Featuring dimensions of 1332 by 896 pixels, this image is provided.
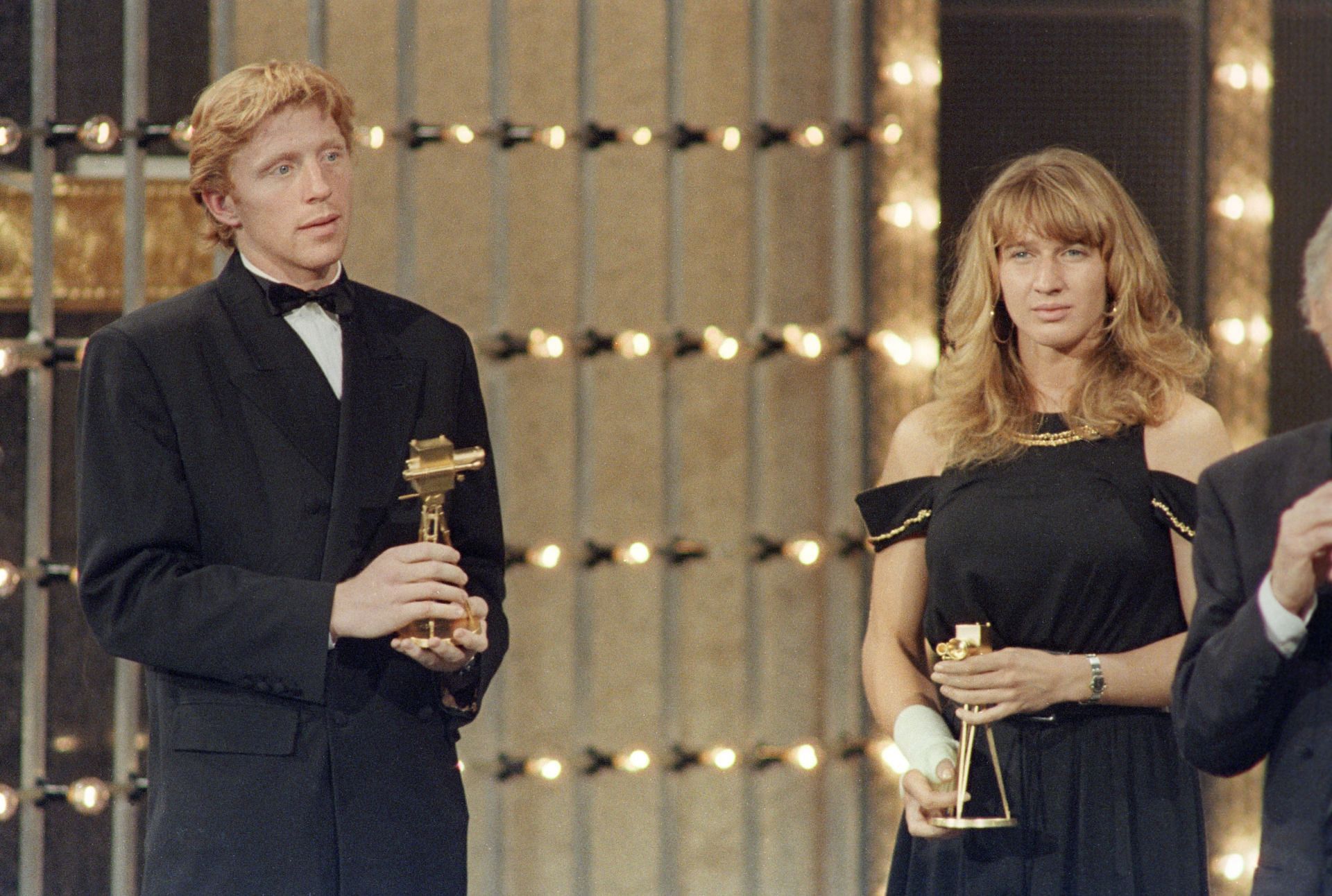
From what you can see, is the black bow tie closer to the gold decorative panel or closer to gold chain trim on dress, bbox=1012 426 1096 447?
gold chain trim on dress, bbox=1012 426 1096 447

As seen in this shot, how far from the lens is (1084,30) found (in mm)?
3523

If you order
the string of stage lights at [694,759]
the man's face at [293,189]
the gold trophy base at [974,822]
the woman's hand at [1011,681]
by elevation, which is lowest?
the string of stage lights at [694,759]

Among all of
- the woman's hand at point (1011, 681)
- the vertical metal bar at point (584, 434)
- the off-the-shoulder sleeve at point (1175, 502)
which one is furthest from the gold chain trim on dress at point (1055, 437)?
the vertical metal bar at point (584, 434)

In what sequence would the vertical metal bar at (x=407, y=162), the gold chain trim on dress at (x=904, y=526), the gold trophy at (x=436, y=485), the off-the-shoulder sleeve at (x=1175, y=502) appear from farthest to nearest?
the vertical metal bar at (x=407, y=162)
the gold chain trim on dress at (x=904, y=526)
the off-the-shoulder sleeve at (x=1175, y=502)
the gold trophy at (x=436, y=485)

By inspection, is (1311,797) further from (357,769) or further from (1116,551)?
(357,769)

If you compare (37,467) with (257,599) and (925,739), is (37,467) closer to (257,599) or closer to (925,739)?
(257,599)

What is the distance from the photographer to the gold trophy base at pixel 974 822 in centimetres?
200

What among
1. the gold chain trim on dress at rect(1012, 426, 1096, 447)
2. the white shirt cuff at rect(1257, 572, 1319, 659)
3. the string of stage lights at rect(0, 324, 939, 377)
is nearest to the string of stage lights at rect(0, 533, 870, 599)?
the string of stage lights at rect(0, 324, 939, 377)

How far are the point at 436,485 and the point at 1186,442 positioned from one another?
39.9 inches

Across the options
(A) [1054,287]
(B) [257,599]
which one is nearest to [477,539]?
(B) [257,599]

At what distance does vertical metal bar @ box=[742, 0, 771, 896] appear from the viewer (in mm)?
3457

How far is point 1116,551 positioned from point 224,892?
1.21m

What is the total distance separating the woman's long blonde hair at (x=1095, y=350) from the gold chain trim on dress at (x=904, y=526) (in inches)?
3.3

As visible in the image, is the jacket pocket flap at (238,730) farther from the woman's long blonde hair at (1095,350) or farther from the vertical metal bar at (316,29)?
the vertical metal bar at (316,29)
